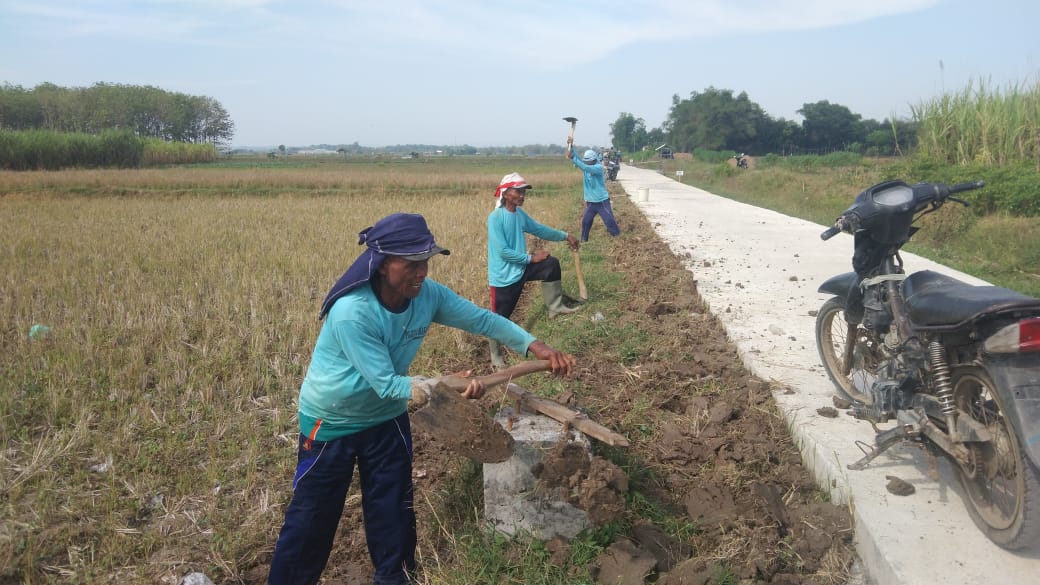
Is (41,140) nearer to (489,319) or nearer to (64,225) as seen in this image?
(64,225)

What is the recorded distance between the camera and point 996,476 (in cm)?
298

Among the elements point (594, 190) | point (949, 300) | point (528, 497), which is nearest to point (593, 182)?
point (594, 190)

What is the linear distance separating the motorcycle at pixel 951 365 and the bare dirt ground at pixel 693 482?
48cm

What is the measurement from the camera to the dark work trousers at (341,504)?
2973mm

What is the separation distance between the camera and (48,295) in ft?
27.3

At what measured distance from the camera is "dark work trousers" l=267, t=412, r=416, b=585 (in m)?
2.97

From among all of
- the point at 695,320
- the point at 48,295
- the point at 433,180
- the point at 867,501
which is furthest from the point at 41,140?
the point at 867,501

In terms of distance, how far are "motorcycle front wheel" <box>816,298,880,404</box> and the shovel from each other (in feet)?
7.13

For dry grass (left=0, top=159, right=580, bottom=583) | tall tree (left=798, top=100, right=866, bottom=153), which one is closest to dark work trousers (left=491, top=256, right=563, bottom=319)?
dry grass (left=0, top=159, right=580, bottom=583)

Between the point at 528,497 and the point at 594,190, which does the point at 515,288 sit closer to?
the point at 528,497

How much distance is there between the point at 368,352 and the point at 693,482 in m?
1.93

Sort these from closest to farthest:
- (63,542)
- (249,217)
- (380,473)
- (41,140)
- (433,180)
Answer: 1. (380,473)
2. (63,542)
3. (249,217)
4. (433,180)
5. (41,140)

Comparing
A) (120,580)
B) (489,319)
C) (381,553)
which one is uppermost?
(489,319)

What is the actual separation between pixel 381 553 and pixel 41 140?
147 feet
